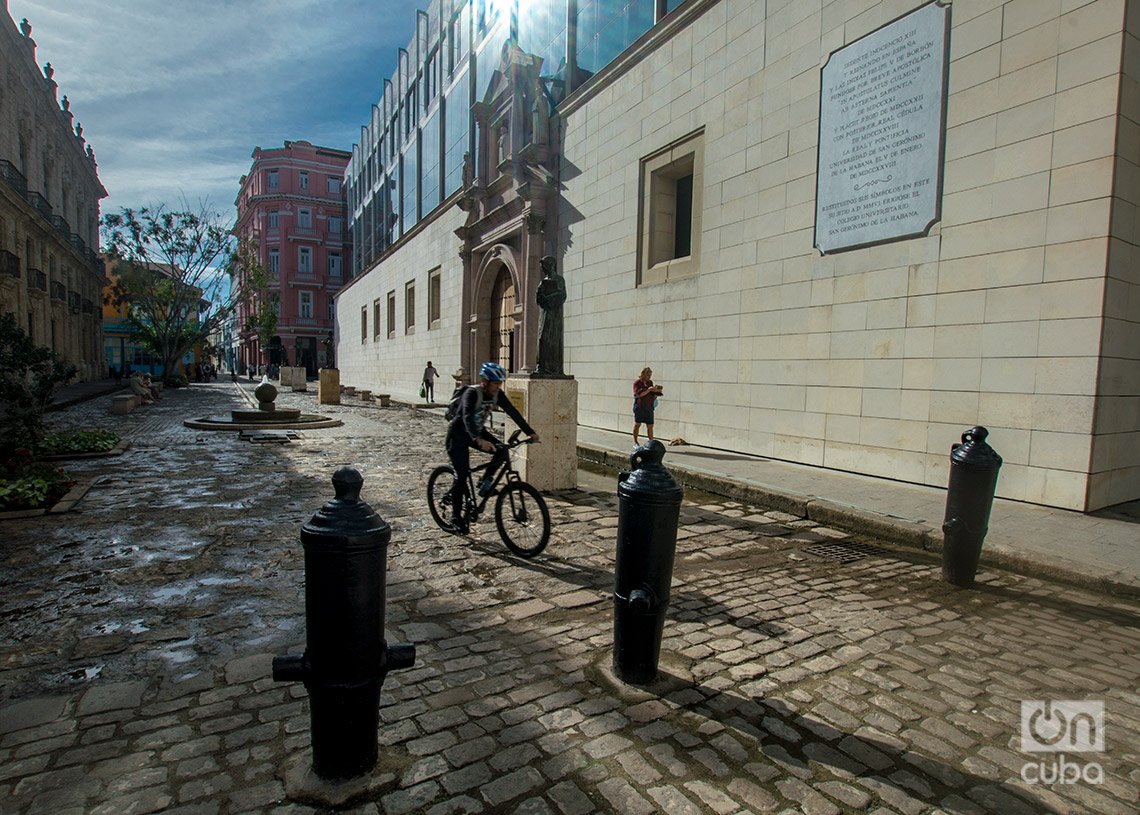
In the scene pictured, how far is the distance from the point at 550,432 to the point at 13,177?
2912 centimetres

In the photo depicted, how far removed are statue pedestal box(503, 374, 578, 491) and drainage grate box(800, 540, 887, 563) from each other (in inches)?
127

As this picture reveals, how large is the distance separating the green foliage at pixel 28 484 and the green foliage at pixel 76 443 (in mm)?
2657

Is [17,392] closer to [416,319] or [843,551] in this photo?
[843,551]

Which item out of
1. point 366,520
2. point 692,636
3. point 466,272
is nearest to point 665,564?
point 692,636

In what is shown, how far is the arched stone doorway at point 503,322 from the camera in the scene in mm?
19344

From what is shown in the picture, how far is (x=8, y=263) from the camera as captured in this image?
23453 mm

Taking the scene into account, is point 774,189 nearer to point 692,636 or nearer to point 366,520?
point 692,636

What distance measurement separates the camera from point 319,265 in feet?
185

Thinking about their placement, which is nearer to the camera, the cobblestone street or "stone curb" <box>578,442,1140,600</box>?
the cobblestone street

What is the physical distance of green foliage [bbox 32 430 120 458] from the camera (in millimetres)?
9789

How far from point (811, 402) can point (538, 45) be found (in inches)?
538

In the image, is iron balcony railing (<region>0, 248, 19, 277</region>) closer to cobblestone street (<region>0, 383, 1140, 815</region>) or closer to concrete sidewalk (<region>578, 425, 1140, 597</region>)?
cobblestone street (<region>0, 383, 1140, 815</region>)

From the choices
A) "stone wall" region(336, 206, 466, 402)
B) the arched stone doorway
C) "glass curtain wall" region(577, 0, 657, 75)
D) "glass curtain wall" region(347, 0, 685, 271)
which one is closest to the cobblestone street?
"glass curtain wall" region(347, 0, 685, 271)

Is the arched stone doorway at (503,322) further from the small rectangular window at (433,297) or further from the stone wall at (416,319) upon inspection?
the small rectangular window at (433,297)
